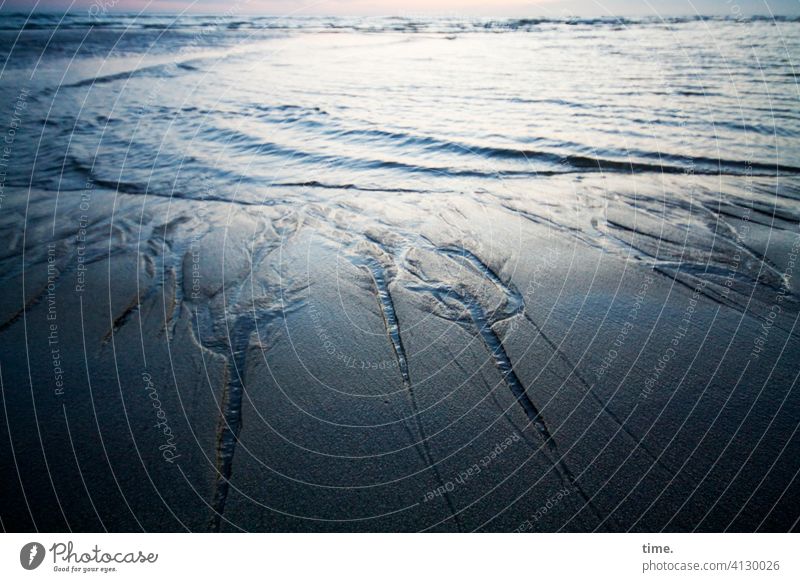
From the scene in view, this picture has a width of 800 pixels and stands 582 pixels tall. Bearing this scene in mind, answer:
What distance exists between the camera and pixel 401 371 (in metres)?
2.95

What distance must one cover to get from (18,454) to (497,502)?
95.6 inches

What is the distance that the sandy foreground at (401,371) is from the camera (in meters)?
2.27

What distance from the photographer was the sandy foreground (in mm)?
2268

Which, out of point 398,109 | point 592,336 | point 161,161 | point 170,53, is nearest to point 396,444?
point 592,336
